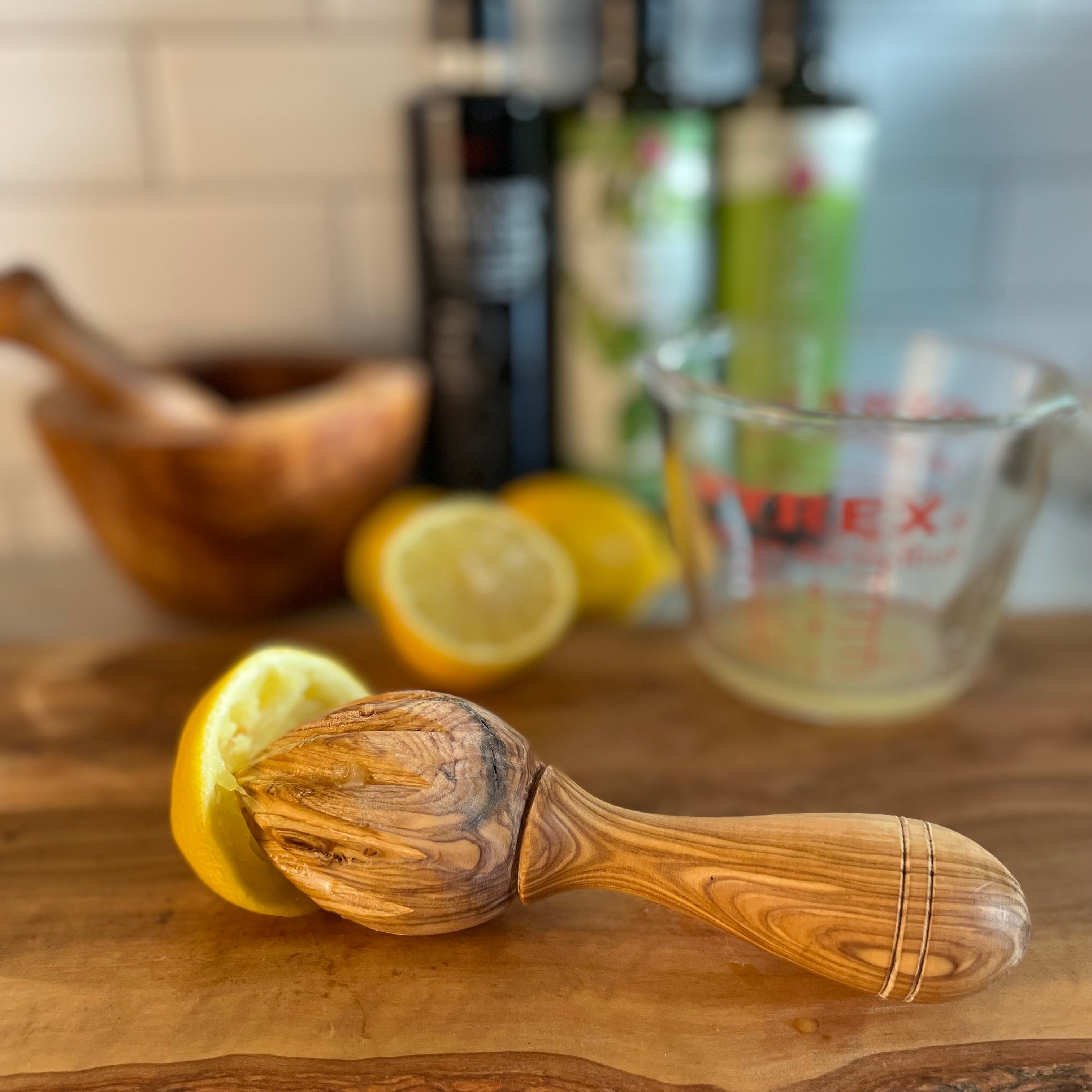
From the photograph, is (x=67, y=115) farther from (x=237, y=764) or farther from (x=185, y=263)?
(x=237, y=764)

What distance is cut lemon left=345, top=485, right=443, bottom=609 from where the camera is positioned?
673mm

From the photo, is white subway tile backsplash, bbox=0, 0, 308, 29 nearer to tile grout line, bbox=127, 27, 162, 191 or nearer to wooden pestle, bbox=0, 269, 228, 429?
tile grout line, bbox=127, 27, 162, 191

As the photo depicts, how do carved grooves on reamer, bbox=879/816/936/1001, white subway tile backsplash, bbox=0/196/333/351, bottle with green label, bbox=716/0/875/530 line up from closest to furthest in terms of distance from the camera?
1. carved grooves on reamer, bbox=879/816/936/1001
2. bottle with green label, bbox=716/0/875/530
3. white subway tile backsplash, bbox=0/196/333/351

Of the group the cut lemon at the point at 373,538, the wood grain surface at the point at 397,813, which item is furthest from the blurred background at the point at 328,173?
the wood grain surface at the point at 397,813

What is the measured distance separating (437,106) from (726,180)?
0.69 ft

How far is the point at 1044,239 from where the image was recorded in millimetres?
852

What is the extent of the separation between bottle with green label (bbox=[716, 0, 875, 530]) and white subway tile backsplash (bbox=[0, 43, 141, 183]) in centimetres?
45

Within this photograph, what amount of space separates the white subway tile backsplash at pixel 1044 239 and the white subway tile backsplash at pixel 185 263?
574mm

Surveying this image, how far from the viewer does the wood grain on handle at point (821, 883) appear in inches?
13.5

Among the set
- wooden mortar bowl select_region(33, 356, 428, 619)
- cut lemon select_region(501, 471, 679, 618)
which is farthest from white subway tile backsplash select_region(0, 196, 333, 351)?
cut lemon select_region(501, 471, 679, 618)

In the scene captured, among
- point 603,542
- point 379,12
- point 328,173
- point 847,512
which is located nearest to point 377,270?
point 328,173

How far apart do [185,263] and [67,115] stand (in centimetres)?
13

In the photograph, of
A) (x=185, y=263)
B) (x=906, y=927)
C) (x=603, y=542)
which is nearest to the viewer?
(x=906, y=927)

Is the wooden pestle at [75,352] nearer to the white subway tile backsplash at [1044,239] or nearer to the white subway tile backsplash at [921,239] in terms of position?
the white subway tile backsplash at [921,239]
